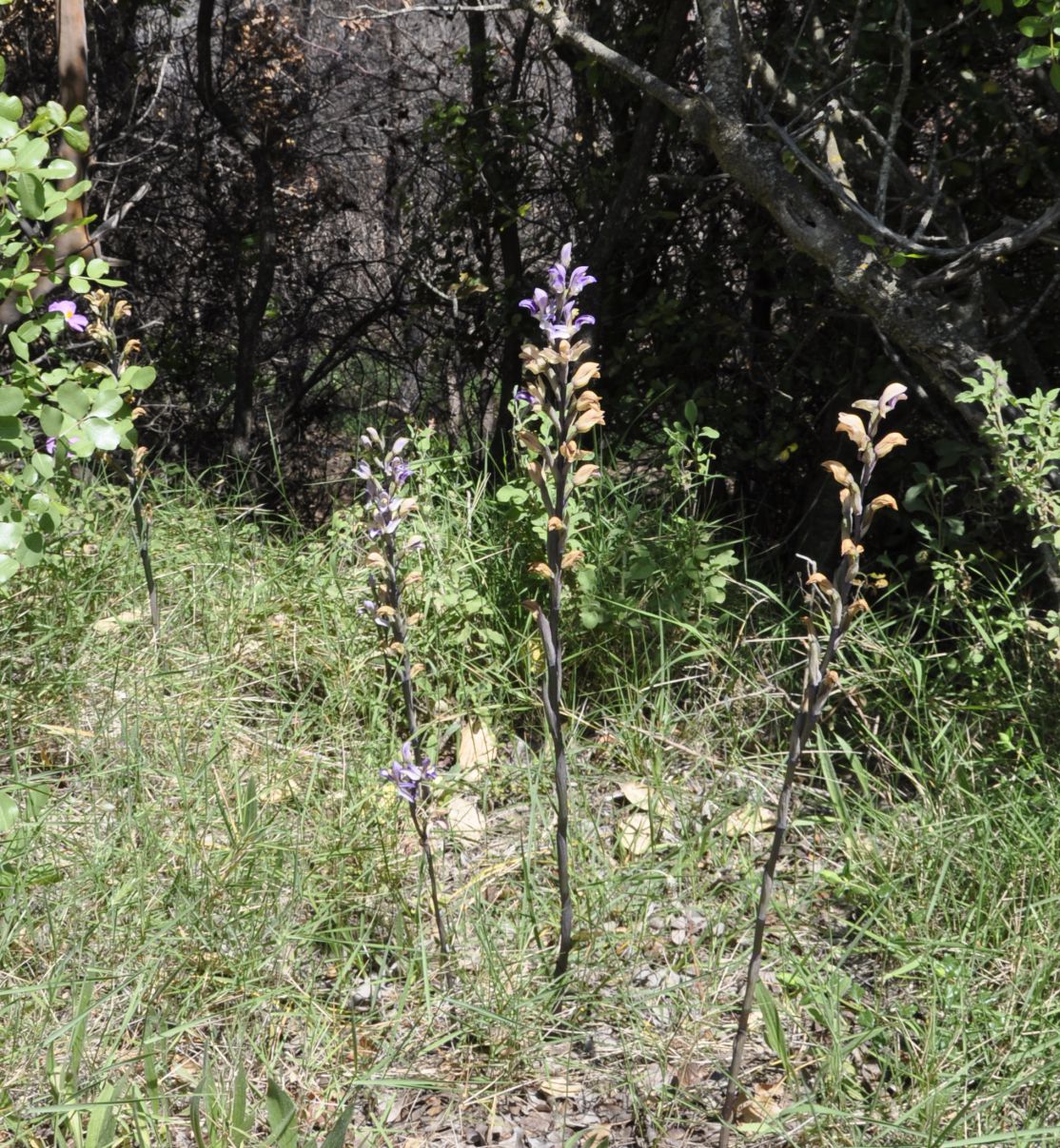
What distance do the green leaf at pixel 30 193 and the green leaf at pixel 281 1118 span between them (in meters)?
1.66

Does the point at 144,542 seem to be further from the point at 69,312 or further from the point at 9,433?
the point at 9,433

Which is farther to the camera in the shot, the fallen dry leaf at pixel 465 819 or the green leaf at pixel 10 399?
the fallen dry leaf at pixel 465 819

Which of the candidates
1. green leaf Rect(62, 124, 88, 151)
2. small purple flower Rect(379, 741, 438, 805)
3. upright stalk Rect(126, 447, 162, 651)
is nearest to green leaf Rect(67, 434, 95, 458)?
green leaf Rect(62, 124, 88, 151)

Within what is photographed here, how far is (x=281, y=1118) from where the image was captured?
1.89 metres

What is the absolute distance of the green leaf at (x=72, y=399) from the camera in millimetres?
2402

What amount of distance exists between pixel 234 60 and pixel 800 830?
4687mm

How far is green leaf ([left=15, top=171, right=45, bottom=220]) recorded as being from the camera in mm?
2244

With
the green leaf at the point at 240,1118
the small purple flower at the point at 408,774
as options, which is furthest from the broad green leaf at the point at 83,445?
the green leaf at the point at 240,1118

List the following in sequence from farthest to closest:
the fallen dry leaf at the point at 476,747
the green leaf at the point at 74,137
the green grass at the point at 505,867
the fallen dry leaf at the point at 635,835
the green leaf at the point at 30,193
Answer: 1. the fallen dry leaf at the point at 476,747
2. the fallen dry leaf at the point at 635,835
3. the green leaf at the point at 74,137
4. the green leaf at the point at 30,193
5. the green grass at the point at 505,867

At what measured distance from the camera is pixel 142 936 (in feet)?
7.51

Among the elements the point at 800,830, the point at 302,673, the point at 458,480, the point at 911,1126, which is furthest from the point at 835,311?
the point at 911,1126

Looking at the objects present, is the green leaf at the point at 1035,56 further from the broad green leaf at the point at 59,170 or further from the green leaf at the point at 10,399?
the green leaf at the point at 10,399

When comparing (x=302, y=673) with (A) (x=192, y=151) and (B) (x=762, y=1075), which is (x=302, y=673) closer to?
(B) (x=762, y=1075)

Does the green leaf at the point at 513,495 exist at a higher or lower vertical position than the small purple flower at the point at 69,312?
lower
